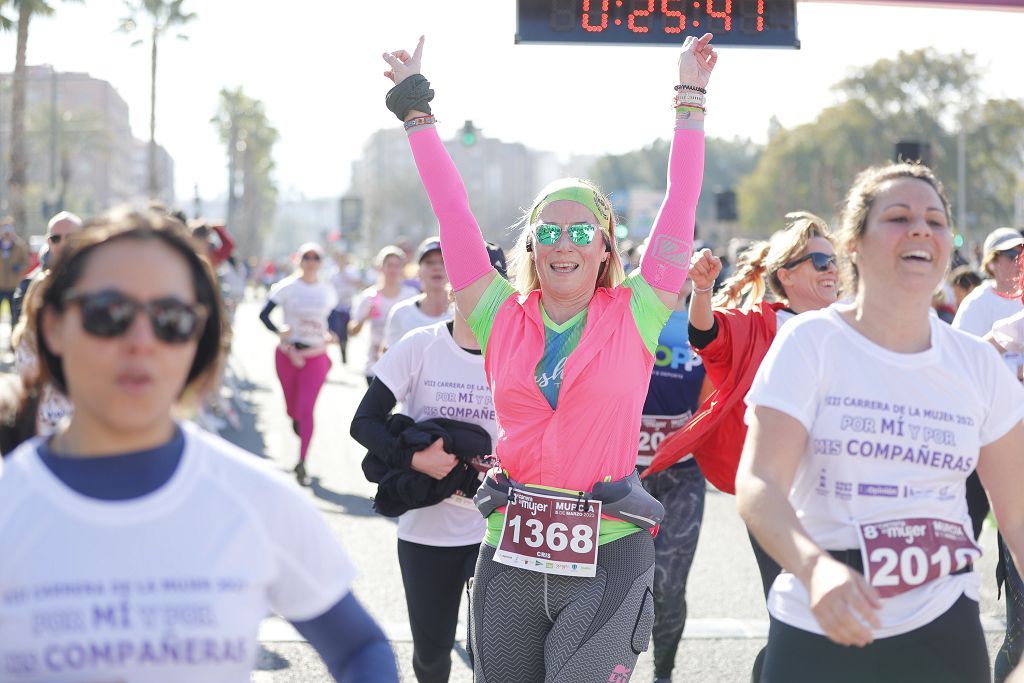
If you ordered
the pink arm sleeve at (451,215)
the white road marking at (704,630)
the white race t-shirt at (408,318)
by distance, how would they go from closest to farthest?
the pink arm sleeve at (451,215) → the white road marking at (704,630) → the white race t-shirt at (408,318)

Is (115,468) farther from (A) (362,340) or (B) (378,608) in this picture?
(A) (362,340)

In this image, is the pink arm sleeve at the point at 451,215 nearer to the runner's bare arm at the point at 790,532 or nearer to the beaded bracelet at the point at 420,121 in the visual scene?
the beaded bracelet at the point at 420,121

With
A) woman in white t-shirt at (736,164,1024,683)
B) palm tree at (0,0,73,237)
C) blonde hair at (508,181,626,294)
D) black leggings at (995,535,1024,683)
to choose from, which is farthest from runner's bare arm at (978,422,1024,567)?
palm tree at (0,0,73,237)

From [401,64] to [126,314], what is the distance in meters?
2.27

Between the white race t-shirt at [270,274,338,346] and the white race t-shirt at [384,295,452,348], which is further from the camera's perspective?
the white race t-shirt at [270,274,338,346]

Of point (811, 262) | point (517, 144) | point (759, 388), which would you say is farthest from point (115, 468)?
point (517, 144)

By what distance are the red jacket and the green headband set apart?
46.5 inches

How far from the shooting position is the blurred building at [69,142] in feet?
163

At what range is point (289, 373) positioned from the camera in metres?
12.2

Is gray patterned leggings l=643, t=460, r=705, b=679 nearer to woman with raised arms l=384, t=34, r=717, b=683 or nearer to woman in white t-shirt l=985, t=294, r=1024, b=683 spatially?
woman in white t-shirt l=985, t=294, r=1024, b=683

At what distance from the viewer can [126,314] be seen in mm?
2160

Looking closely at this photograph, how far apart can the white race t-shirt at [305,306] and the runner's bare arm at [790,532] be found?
30.8ft

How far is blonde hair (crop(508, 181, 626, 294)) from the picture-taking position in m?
4.23

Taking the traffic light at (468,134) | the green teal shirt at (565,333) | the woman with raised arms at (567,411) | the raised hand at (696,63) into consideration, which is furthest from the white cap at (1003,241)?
the traffic light at (468,134)
